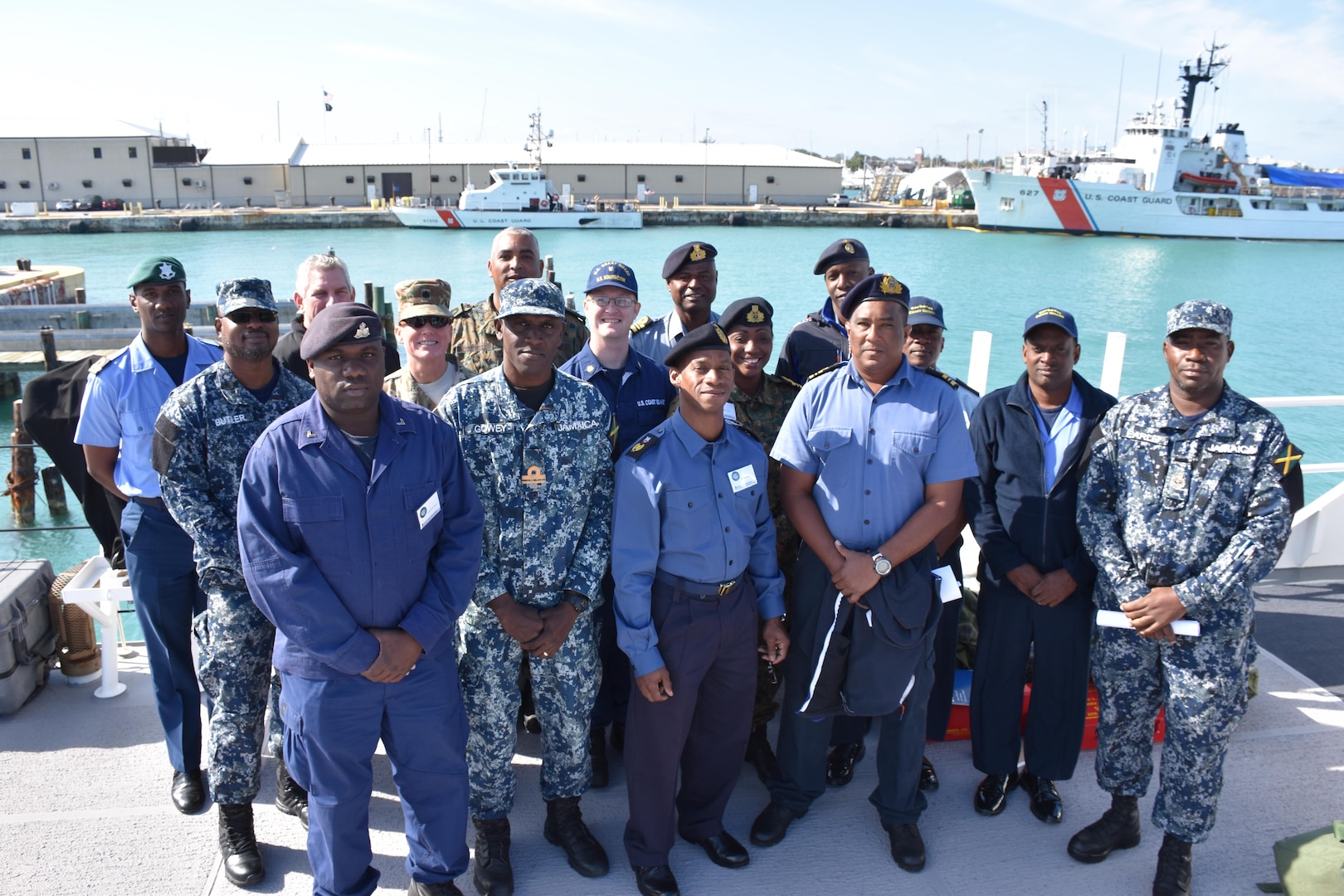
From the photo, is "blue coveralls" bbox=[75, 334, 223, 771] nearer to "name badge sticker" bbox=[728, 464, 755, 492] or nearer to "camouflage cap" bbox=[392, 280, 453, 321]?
"camouflage cap" bbox=[392, 280, 453, 321]

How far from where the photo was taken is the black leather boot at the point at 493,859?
259 cm

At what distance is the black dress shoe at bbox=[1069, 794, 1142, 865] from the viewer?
2770 millimetres

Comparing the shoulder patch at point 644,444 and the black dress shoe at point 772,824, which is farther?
the black dress shoe at point 772,824

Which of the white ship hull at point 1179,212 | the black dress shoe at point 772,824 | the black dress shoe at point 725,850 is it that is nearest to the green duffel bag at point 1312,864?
the black dress shoe at point 772,824

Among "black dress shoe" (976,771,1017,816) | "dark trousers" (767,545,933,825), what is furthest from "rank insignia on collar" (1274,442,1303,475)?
"black dress shoe" (976,771,1017,816)

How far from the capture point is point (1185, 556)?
102 inches

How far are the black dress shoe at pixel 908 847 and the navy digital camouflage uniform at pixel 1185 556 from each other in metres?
0.72

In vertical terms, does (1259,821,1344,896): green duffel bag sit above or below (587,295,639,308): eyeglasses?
below

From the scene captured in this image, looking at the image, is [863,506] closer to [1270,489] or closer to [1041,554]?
[1041,554]

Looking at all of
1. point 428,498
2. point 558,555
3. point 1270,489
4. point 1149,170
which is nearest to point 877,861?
point 558,555

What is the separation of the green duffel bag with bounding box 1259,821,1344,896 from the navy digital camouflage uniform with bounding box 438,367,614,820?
2.12 meters

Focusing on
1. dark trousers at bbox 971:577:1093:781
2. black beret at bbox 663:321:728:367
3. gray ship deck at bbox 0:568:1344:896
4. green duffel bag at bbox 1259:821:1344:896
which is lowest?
gray ship deck at bbox 0:568:1344:896

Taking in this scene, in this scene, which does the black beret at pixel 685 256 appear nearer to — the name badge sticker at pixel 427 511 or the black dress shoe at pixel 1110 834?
the name badge sticker at pixel 427 511

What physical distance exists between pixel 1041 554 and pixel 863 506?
68cm
